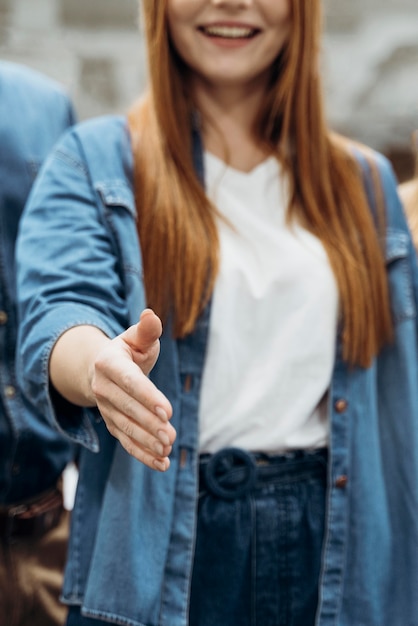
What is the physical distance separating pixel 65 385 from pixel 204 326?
0.23 metres

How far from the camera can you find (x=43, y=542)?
1404 millimetres

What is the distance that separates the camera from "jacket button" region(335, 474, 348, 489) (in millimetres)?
1121

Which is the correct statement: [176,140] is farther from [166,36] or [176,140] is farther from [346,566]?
[346,566]

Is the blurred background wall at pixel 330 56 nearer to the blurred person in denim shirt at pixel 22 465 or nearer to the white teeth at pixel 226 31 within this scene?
the blurred person in denim shirt at pixel 22 465

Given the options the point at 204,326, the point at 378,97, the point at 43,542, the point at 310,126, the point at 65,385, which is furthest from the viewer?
the point at 378,97

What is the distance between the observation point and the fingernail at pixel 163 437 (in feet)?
2.30

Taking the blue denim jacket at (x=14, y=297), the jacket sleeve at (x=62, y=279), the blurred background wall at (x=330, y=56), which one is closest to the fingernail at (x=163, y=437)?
the jacket sleeve at (x=62, y=279)

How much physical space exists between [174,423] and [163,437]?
34cm

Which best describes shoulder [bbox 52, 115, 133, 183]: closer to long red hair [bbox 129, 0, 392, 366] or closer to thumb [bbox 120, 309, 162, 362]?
long red hair [bbox 129, 0, 392, 366]

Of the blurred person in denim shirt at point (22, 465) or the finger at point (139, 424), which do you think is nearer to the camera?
the finger at point (139, 424)

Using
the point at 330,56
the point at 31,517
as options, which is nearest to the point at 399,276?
the point at 31,517

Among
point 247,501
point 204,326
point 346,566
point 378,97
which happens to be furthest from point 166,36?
point 378,97

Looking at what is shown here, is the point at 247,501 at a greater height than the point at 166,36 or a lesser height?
lesser

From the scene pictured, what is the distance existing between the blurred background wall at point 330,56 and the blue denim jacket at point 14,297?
50.8 inches
